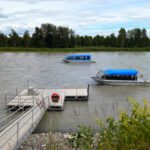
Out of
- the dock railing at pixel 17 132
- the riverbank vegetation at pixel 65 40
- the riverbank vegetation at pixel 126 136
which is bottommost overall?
the dock railing at pixel 17 132

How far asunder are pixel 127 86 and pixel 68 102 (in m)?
6.81

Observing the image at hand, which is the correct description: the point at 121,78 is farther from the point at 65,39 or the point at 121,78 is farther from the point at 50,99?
the point at 65,39

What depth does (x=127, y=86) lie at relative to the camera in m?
18.0

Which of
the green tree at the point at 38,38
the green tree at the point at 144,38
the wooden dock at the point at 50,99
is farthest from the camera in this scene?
the green tree at the point at 144,38

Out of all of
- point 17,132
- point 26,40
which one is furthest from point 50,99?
point 26,40

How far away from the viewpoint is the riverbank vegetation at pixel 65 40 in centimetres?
7500

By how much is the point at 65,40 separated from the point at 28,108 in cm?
6590

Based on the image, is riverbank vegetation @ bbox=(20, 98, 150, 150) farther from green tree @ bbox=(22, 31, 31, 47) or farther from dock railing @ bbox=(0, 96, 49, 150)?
green tree @ bbox=(22, 31, 31, 47)

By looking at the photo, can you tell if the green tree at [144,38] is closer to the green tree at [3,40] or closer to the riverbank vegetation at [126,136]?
the green tree at [3,40]

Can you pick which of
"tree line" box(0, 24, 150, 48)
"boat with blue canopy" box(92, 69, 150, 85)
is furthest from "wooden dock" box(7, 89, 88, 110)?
"tree line" box(0, 24, 150, 48)

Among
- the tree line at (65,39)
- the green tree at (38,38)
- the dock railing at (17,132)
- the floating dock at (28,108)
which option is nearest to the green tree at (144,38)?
the tree line at (65,39)

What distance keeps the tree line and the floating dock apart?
62321 millimetres

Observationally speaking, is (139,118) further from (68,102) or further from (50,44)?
(50,44)

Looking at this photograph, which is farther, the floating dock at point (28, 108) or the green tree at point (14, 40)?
the green tree at point (14, 40)
